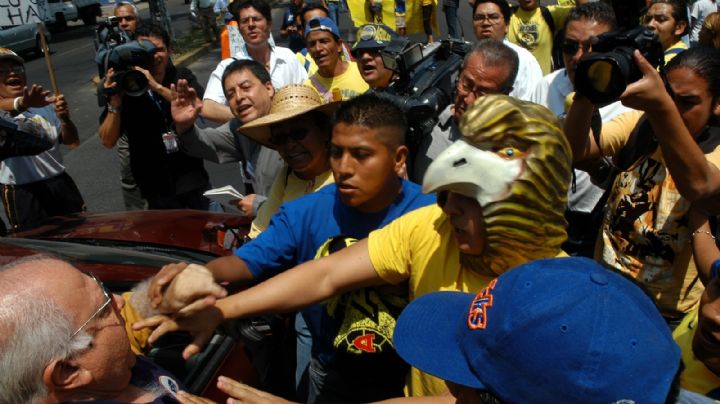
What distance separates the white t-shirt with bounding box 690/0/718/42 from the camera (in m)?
6.51

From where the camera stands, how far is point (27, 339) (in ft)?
4.49

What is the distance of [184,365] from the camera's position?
2.09 metres

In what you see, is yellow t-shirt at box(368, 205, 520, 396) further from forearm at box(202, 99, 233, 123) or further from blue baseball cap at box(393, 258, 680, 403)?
forearm at box(202, 99, 233, 123)

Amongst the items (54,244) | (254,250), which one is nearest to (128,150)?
(54,244)

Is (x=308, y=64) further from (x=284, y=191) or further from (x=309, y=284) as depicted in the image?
(x=309, y=284)

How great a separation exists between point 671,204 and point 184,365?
1.70m

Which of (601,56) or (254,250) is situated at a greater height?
(601,56)

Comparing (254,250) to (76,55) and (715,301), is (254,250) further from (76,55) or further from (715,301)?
(76,55)

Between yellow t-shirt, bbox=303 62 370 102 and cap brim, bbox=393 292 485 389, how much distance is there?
3.15 meters

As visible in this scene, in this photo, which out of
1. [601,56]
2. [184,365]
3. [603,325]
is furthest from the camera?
[184,365]

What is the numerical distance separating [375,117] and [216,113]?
7.54 feet

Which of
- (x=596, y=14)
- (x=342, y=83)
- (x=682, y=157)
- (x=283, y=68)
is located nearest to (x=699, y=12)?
(x=596, y=14)

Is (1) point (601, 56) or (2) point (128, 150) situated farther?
(2) point (128, 150)

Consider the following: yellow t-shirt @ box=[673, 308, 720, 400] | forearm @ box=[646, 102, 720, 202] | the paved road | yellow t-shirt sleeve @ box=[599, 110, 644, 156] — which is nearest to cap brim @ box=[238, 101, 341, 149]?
yellow t-shirt sleeve @ box=[599, 110, 644, 156]
